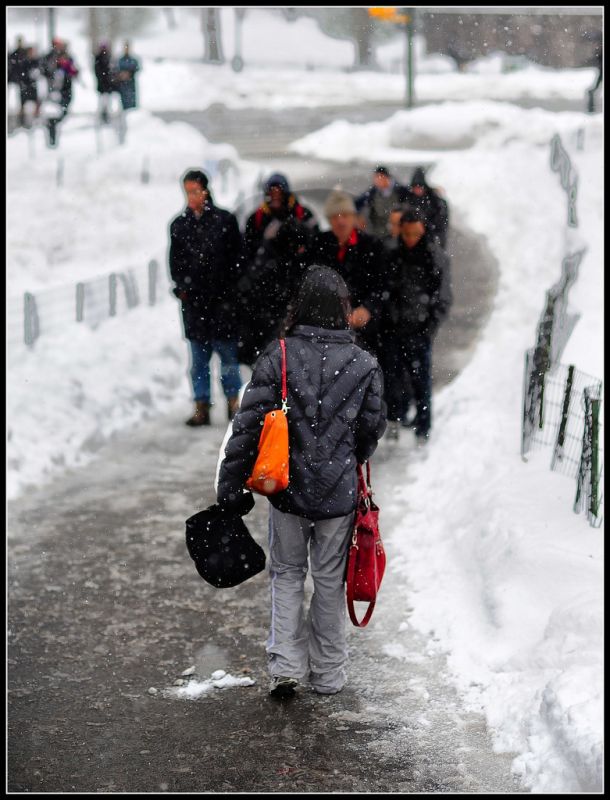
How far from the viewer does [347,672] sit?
534 centimetres

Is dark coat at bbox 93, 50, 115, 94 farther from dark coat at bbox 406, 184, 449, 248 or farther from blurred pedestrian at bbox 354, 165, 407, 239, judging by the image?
dark coat at bbox 406, 184, 449, 248

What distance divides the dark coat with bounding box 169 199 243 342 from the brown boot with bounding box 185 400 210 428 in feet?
2.17

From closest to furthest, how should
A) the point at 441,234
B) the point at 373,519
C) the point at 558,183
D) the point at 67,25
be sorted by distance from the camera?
the point at 373,519 < the point at 441,234 < the point at 558,183 < the point at 67,25

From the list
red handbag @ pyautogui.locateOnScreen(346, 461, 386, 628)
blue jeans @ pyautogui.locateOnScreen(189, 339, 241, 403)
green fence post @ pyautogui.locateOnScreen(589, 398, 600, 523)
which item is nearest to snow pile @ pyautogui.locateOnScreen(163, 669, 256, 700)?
red handbag @ pyautogui.locateOnScreen(346, 461, 386, 628)

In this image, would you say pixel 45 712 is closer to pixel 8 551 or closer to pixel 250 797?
pixel 250 797

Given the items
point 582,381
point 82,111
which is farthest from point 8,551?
point 82,111

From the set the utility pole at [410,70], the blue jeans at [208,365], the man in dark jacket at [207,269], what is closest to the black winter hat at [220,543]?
the man in dark jacket at [207,269]

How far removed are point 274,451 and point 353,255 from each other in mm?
3137

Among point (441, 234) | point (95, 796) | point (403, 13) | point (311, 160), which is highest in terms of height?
point (403, 13)

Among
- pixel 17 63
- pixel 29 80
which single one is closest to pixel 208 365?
pixel 17 63

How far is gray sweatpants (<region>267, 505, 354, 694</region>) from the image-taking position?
4988mm

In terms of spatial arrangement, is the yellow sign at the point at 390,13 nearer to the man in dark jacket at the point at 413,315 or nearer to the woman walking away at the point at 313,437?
the man in dark jacket at the point at 413,315

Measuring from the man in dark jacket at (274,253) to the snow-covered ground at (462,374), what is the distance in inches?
59.2

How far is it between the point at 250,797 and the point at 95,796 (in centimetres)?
58
